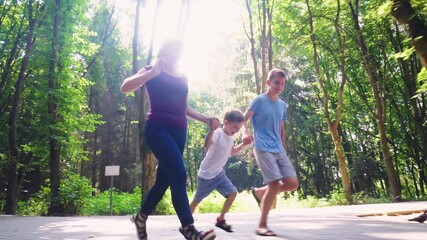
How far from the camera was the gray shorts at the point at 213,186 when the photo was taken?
17.6 feet

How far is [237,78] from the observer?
84.7 ft

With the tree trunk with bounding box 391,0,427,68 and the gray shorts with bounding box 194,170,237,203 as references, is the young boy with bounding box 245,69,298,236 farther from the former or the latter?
the tree trunk with bounding box 391,0,427,68

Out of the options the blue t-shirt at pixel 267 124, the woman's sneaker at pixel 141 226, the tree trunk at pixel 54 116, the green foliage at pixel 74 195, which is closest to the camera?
the woman's sneaker at pixel 141 226

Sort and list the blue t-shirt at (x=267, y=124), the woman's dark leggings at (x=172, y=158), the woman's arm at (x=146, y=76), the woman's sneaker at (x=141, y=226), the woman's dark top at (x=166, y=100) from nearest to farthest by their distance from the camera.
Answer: the woman's dark leggings at (x=172, y=158) → the woman's arm at (x=146, y=76) → the woman's dark top at (x=166, y=100) → the woman's sneaker at (x=141, y=226) → the blue t-shirt at (x=267, y=124)

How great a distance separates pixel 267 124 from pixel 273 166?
54cm

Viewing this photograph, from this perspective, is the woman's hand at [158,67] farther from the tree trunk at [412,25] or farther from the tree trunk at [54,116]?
the tree trunk at [54,116]

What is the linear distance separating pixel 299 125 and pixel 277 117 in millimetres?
25712

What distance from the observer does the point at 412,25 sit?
4383mm

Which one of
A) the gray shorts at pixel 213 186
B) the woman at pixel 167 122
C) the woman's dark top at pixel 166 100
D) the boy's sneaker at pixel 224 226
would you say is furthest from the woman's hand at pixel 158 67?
the boy's sneaker at pixel 224 226

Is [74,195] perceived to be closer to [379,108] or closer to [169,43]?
[379,108]

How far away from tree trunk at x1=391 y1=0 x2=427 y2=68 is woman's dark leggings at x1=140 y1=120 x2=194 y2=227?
2.73m

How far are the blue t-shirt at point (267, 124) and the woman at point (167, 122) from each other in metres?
1.03

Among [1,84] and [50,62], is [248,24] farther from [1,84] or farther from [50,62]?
[1,84]

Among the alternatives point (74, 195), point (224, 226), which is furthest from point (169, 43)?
point (74, 195)
